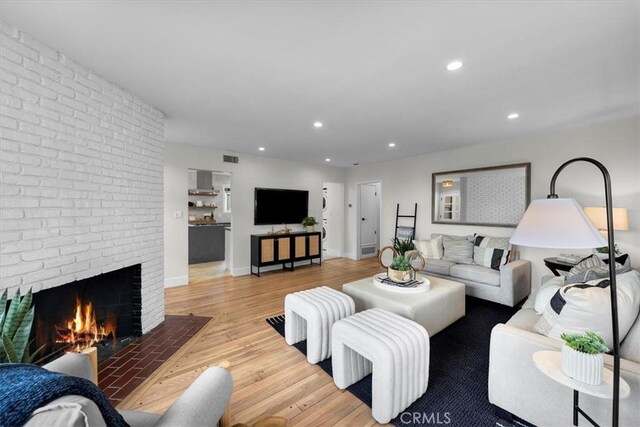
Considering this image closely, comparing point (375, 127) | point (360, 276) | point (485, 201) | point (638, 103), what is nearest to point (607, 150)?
point (638, 103)

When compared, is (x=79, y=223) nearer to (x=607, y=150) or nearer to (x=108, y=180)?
(x=108, y=180)

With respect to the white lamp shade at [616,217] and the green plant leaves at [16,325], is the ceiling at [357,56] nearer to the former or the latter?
the white lamp shade at [616,217]

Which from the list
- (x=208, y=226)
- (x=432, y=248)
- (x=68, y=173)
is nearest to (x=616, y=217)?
(x=432, y=248)

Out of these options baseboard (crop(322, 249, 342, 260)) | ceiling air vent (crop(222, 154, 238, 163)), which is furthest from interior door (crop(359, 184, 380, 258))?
ceiling air vent (crop(222, 154, 238, 163))

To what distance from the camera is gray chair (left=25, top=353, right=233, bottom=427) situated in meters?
0.53

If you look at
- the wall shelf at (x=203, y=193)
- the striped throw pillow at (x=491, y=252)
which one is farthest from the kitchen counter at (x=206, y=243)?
the striped throw pillow at (x=491, y=252)

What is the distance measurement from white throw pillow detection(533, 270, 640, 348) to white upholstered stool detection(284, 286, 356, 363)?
144 centimetres

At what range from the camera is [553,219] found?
1.20 metres

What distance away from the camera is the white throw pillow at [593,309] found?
1.40m

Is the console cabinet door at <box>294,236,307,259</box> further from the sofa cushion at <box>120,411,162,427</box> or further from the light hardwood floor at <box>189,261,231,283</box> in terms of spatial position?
the sofa cushion at <box>120,411,162,427</box>

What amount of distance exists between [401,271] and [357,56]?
2.12 metres

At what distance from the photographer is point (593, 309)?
4.58ft

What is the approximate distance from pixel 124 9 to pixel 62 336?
2383mm

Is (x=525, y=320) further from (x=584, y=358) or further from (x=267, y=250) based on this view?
(x=267, y=250)
